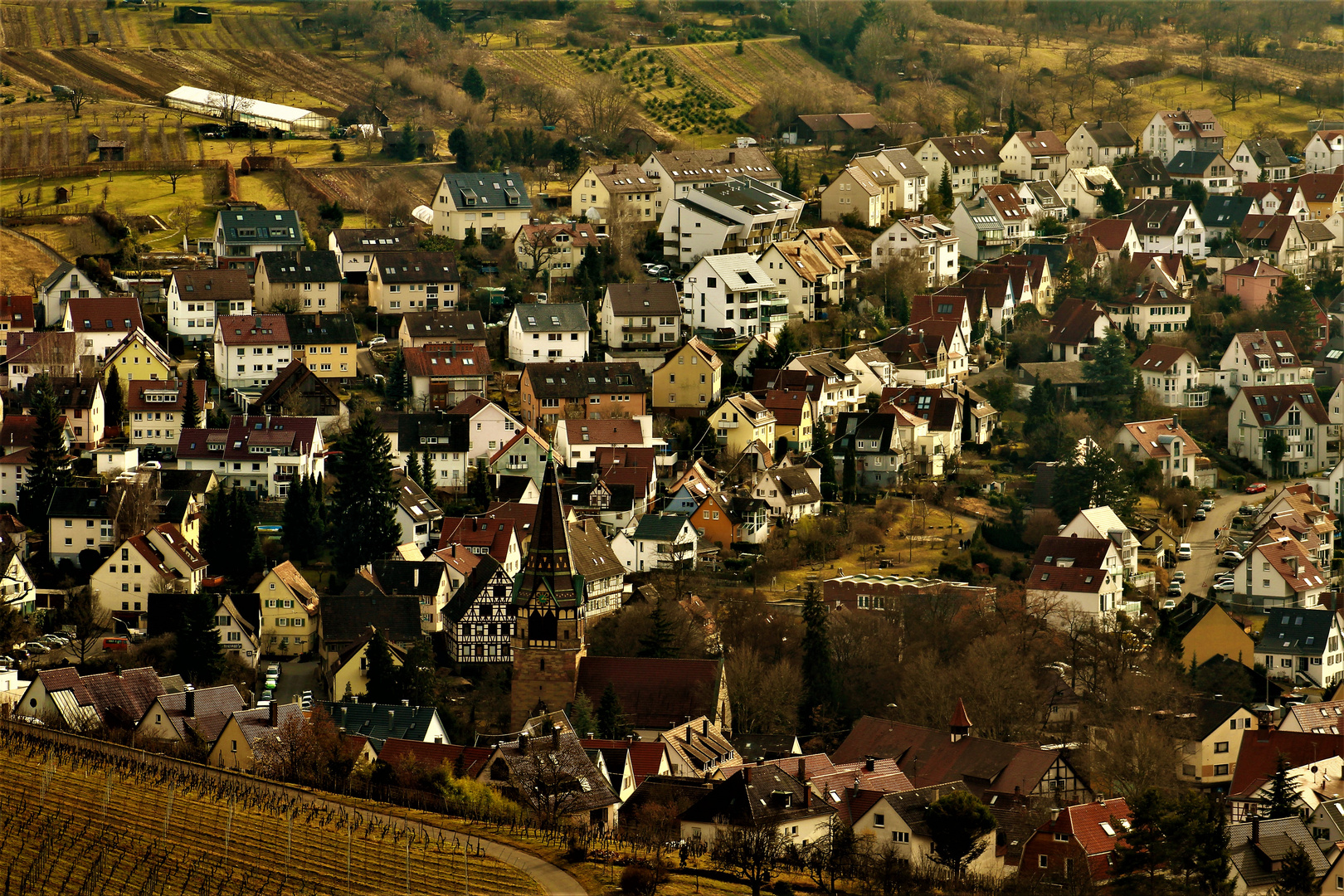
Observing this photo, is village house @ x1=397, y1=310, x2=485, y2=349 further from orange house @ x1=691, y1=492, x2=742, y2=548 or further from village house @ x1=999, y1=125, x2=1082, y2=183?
village house @ x1=999, y1=125, x2=1082, y2=183

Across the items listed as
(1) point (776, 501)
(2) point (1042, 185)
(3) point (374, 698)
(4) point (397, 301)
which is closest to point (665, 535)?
(1) point (776, 501)

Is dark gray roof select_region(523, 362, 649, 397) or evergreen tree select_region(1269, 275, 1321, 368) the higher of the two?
dark gray roof select_region(523, 362, 649, 397)

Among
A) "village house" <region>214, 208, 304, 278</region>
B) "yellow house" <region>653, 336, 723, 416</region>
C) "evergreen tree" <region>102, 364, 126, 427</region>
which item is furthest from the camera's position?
"village house" <region>214, 208, 304, 278</region>

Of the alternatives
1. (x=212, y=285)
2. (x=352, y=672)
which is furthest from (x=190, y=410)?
(x=352, y=672)

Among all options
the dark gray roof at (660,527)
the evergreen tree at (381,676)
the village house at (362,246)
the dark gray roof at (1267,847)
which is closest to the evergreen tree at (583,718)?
the evergreen tree at (381,676)

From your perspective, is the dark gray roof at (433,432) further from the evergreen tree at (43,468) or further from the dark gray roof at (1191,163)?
the dark gray roof at (1191,163)

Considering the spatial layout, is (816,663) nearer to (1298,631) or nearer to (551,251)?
(1298,631)

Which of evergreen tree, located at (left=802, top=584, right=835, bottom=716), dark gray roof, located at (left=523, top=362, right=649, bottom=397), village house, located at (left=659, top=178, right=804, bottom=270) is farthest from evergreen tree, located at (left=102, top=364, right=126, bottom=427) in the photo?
village house, located at (left=659, top=178, right=804, bottom=270)
